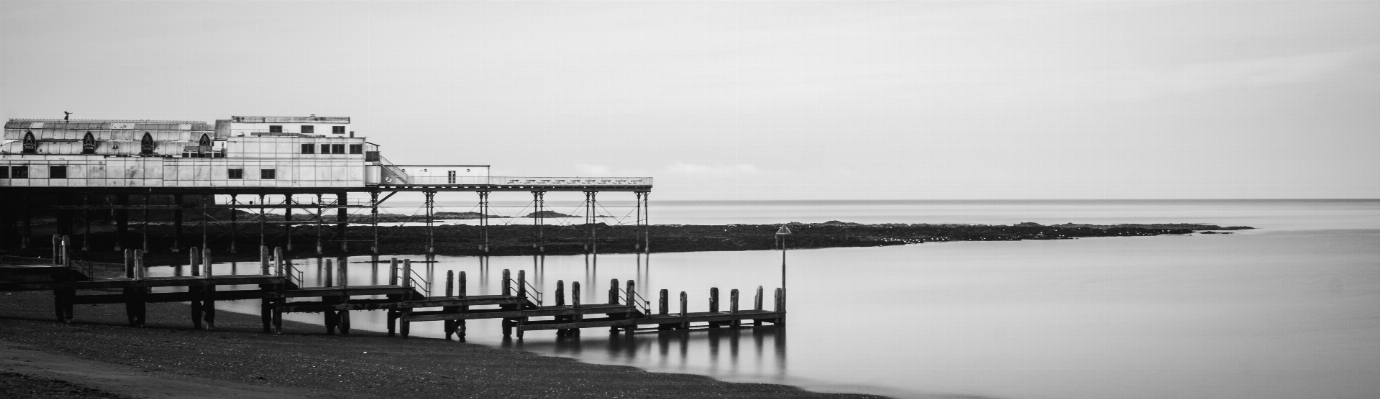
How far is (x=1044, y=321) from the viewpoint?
135 feet

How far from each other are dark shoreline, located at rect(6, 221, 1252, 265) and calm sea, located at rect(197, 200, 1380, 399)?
175 inches

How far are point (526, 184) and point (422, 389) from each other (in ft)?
143

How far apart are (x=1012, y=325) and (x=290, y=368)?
82.3 ft

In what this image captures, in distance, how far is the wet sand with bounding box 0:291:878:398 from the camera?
18719 millimetres

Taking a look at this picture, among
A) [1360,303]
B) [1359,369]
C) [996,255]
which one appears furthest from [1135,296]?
[996,255]

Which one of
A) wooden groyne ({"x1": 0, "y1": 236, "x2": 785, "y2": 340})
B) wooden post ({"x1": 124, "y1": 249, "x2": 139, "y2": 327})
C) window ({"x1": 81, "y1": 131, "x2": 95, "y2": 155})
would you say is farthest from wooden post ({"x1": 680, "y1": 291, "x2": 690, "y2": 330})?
window ({"x1": 81, "y1": 131, "x2": 95, "y2": 155})

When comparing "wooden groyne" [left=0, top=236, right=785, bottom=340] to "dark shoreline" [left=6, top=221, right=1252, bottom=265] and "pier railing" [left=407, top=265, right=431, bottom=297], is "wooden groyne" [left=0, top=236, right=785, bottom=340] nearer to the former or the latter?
"pier railing" [left=407, top=265, right=431, bottom=297]

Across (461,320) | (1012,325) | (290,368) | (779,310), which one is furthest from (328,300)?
(1012,325)

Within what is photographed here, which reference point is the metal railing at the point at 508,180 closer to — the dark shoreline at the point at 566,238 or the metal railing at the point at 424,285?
the dark shoreline at the point at 566,238

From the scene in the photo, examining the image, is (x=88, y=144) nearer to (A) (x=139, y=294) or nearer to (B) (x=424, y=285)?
(B) (x=424, y=285)

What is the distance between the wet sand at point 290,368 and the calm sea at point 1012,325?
2633 millimetres

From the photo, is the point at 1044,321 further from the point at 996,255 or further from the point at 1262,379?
the point at 996,255

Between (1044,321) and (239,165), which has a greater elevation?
(239,165)

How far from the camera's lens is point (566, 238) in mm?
80312
